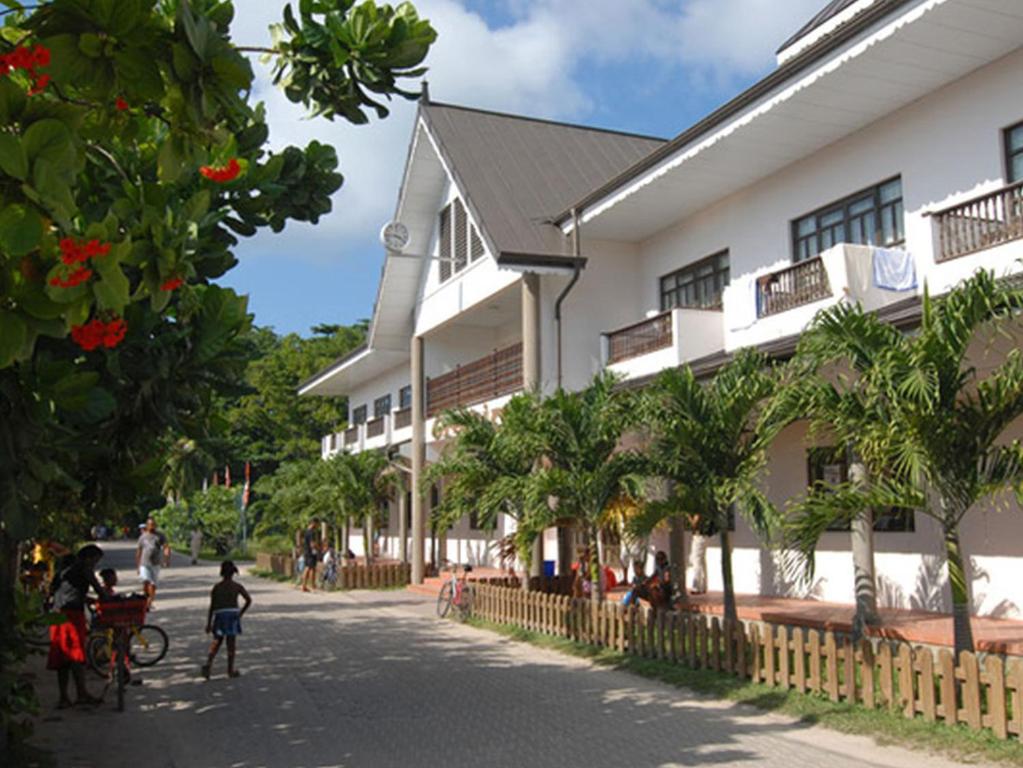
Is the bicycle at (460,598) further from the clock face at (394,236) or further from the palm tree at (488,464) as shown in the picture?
the clock face at (394,236)

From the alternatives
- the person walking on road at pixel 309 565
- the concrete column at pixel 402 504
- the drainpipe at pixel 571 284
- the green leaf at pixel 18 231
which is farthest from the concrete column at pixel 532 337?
the green leaf at pixel 18 231

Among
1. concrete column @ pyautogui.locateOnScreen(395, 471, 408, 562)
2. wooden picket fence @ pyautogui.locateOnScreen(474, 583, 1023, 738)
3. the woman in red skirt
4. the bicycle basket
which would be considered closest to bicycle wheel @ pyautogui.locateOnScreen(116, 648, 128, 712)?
the woman in red skirt

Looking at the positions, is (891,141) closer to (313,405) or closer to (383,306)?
(383,306)

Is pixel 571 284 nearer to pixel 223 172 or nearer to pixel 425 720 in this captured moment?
pixel 425 720

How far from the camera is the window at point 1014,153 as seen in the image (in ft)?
40.5

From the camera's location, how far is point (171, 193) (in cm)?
660

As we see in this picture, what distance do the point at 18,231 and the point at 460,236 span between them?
791 inches

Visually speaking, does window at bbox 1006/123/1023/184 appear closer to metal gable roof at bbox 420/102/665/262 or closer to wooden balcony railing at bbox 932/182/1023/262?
wooden balcony railing at bbox 932/182/1023/262

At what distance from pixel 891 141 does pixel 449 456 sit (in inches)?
330

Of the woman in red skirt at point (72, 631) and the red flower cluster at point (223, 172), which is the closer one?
the red flower cluster at point (223, 172)

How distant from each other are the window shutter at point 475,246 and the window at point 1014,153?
1157 centimetres

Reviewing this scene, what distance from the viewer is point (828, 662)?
898cm

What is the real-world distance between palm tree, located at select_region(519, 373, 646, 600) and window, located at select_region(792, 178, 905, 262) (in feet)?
14.6

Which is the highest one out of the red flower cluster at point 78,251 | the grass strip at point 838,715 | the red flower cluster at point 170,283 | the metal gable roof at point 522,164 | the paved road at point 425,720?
the metal gable roof at point 522,164
